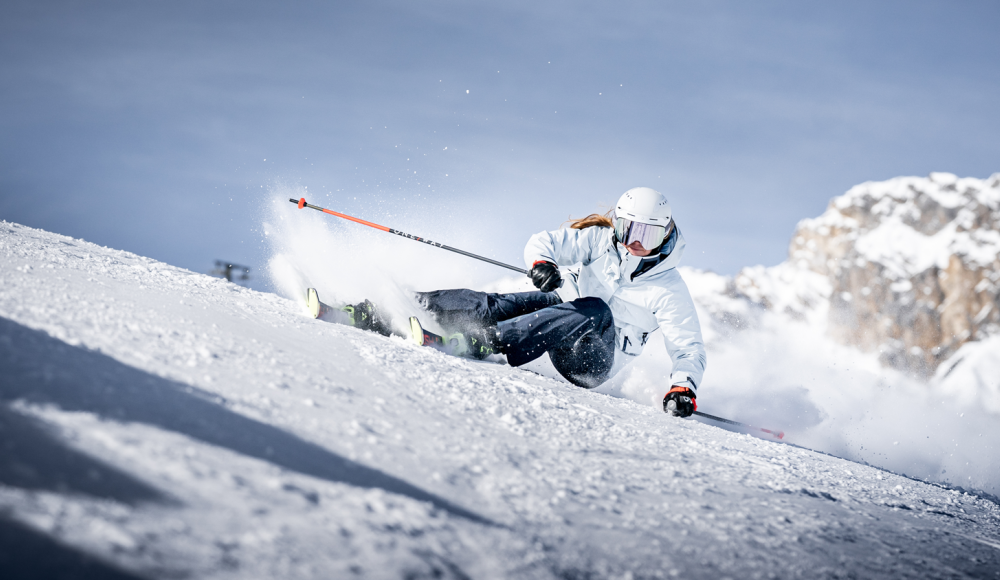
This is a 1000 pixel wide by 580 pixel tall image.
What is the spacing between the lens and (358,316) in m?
4.30

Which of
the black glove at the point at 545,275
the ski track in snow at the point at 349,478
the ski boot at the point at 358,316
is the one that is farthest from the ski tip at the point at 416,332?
the ski track in snow at the point at 349,478

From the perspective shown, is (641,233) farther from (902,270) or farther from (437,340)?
(902,270)

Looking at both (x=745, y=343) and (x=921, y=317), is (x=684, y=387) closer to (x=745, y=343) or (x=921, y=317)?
(x=745, y=343)

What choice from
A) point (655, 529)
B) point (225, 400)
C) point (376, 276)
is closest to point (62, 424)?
point (225, 400)

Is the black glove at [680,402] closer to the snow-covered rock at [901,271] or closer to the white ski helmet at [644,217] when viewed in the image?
the white ski helmet at [644,217]

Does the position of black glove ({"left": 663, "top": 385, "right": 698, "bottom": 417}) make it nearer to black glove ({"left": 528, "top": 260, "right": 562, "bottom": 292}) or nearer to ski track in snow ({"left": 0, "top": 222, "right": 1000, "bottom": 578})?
ski track in snow ({"left": 0, "top": 222, "right": 1000, "bottom": 578})

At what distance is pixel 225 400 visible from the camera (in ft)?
5.27


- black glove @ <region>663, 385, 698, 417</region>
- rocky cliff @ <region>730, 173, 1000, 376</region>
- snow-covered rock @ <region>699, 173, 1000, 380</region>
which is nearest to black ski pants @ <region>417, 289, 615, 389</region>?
black glove @ <region>663, 385, 698, 417</region>

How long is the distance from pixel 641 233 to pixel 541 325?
108 centimetres

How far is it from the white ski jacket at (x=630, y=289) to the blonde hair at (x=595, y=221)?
0.13 feet

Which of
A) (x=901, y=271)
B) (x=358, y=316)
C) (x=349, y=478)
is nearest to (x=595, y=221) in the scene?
(x=358, y=316)

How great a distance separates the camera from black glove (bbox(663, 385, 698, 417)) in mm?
3875

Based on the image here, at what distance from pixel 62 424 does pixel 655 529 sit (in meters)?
1.49

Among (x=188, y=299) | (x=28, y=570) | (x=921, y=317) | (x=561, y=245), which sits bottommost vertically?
(x=28, y=570)
